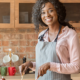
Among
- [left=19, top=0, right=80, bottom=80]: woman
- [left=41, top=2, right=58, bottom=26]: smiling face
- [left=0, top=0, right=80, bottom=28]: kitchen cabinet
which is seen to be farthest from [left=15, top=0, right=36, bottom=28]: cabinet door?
[left=41, top=2, right=58, bottom=26]: smiling face

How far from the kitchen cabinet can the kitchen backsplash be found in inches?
9.9

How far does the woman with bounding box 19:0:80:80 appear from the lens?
3.06 ft

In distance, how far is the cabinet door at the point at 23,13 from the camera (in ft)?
6.15

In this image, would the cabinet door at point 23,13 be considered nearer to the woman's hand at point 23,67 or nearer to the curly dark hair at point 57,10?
the curly dark hair at point 57,10

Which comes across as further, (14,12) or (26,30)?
(26,30)

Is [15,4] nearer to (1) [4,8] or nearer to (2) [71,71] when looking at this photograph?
(1) [4,8]

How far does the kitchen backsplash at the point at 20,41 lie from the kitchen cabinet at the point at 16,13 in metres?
0.25

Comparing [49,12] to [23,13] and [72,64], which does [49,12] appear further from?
[23,13]

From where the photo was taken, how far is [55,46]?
40.8 inches

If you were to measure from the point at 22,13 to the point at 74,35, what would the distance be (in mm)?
1114

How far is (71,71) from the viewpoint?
0.92 metres

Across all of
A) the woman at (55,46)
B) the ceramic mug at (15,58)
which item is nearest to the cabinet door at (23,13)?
the ceramic mug at (15,58)

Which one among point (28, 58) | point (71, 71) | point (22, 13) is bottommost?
point (28, 58)

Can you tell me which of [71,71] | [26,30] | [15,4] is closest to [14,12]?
[15,4]
